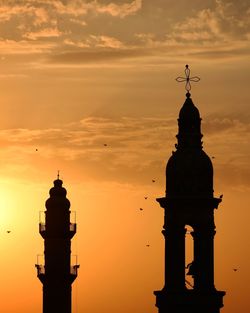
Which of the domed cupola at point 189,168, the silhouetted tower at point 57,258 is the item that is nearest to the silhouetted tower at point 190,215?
the domed cupola at point 189,168

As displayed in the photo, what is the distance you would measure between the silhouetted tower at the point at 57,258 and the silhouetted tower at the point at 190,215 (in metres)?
32.1

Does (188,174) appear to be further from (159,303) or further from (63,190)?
(63,190)

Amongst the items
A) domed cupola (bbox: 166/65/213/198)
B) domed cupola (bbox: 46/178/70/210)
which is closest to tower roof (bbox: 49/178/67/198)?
domed cupola (bbox: 46/178/70/210)

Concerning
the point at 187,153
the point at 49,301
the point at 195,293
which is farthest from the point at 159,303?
the point at 49,301

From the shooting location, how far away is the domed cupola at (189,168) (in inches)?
4230

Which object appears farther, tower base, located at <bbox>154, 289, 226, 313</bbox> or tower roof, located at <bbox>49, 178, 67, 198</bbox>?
tower roof, located at <bbox>49, 178, 67, 198</bbox>

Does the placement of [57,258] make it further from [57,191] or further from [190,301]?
[190,301]

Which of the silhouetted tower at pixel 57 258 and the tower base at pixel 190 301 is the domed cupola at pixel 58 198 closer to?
the silhouetted tower at pixel 57 258

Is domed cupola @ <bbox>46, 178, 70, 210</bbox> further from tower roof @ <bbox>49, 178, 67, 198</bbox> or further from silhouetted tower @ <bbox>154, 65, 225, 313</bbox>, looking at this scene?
silhouetted tower @ <bbox>154, 65, 225, 313</bbox>

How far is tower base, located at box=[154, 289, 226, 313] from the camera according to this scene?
105938mm

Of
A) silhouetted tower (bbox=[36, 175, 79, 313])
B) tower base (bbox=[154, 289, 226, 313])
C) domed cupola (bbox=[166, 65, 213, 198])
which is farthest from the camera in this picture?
silhouetted tower (bbox=[36, 175, 79, 313])

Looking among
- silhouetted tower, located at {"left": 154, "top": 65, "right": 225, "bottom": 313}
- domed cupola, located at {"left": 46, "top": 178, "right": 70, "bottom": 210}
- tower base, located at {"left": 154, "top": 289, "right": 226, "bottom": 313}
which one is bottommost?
tower base, located at {"left": 154, "top": 289, "right": 226, "bottom": 313}

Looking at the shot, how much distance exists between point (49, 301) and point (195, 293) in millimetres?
33563

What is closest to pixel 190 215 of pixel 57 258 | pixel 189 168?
pixel 189 168
